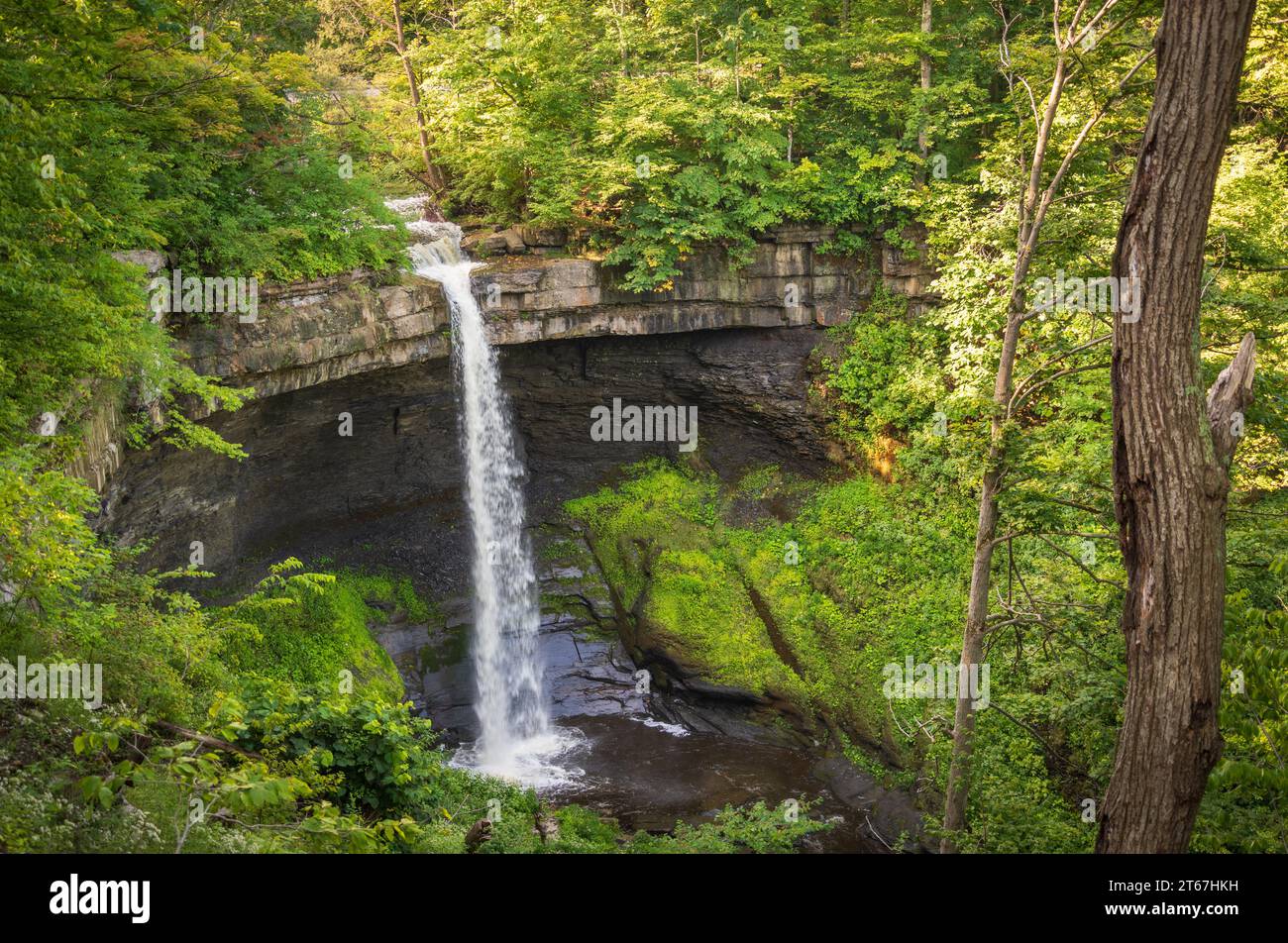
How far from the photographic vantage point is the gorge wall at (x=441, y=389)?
45.9ft

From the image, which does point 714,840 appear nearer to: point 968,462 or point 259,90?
point 968,462

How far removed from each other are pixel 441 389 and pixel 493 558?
12.1 feet

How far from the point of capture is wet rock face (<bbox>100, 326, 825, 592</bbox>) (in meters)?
15.3

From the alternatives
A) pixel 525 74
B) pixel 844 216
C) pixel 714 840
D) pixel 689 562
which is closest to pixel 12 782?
pixel 714 840

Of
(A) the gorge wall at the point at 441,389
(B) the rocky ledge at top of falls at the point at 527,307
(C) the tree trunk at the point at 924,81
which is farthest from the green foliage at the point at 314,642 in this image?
(C) the tree trunk at the point at 924,81

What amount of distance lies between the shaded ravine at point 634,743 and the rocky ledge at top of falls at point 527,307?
5.43m

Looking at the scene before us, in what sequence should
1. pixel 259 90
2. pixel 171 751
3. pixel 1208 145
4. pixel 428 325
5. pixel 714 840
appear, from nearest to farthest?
1. pixel 171 751
2. pixel 1208 145
3. pixel 714 840
4. pixel 259 90
5. pixel 428 325

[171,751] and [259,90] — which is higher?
[259,90]

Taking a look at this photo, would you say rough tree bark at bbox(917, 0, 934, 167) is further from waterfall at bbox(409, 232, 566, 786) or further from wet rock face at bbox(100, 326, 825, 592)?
waterfall at bbox(409, 232, 566, 786)

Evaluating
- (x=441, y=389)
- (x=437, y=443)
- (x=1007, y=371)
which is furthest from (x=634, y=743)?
(x=1007, y=371)

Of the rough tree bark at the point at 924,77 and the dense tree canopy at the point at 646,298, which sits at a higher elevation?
the rough tree bark at the point at 924,77

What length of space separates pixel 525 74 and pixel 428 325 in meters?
5.29

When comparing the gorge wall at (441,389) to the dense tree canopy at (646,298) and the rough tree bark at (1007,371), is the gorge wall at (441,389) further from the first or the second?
the rough tree bark at (1007,371)
